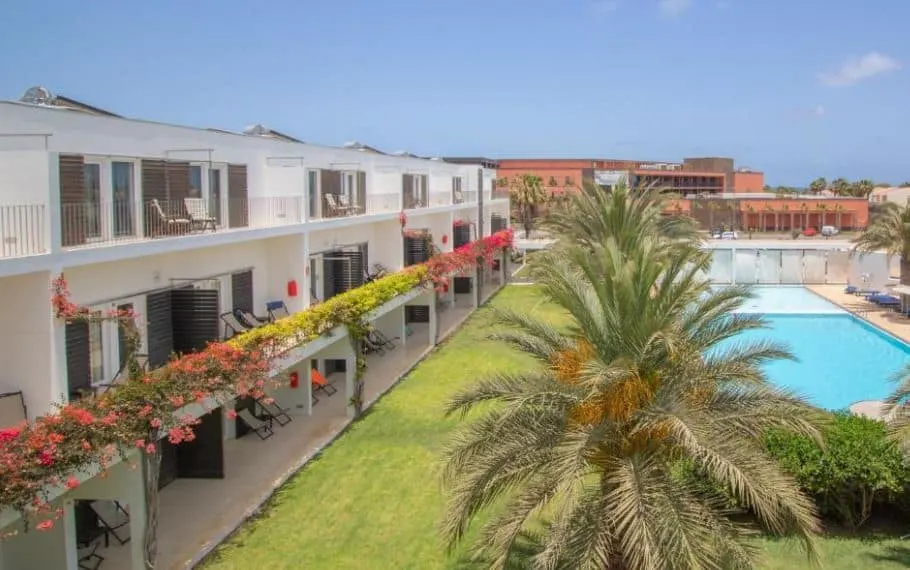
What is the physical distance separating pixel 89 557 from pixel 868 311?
33339 millimetres

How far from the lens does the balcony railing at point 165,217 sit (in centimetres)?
1237

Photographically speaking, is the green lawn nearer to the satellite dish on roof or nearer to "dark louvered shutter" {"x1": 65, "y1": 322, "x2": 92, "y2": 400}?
"dark louvered shutter" {"x1": 65, "y1": 322, "x2": 92, "y2": 400}

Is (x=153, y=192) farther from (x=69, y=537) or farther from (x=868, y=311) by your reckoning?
(x=868, y=311)

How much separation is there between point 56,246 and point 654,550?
815 centimetres

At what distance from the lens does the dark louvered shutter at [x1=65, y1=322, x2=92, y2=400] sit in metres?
11.9

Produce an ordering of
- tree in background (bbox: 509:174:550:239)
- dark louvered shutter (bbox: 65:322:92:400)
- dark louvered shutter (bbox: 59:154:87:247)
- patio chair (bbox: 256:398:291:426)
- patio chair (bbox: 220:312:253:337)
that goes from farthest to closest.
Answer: tree in background (bbox: 509:174:550:239) → patio chair (bbox: 256:398:291:426) → patio chair (bbox: 220:312:253:337) → dark louvered shutter (bbox: 59:154:87:247) → dark louvered shutter (bbox: 65:322:92:400)

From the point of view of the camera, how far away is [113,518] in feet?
46.4

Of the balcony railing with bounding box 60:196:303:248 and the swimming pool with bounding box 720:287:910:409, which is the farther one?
the swimming pool with bounding box 720:287:910:409

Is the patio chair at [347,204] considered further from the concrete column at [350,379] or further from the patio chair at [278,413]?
the patio chair at [278,413]

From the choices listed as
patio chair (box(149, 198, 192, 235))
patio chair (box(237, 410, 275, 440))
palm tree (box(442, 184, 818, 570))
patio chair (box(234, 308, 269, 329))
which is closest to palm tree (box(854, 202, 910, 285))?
patio chair (box(237, 410, 275, 440))

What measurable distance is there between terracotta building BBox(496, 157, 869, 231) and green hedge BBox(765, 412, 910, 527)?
4631 cm

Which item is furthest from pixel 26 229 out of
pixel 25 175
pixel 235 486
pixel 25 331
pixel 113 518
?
pixel 235 486

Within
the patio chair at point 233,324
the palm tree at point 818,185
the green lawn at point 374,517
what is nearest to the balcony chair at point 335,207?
the green lawn at point 374,517

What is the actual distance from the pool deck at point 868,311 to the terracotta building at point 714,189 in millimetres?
17216
